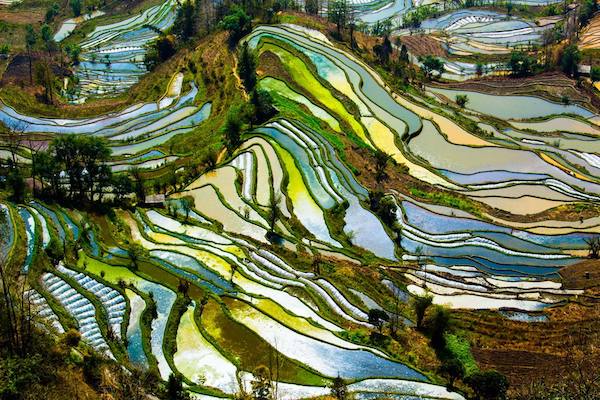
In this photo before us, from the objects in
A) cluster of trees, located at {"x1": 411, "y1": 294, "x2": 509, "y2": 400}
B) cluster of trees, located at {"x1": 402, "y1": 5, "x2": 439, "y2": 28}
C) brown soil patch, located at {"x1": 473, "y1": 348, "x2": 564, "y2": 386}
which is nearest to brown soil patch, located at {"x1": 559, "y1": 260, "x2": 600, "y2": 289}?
brown soil patch, located at {"x1": 473, "y1": 348, "x2": 564, "y2": 386}

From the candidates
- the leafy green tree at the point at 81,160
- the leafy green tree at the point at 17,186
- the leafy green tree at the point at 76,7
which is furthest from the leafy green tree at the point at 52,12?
the leafy green tree at the point at 17,186

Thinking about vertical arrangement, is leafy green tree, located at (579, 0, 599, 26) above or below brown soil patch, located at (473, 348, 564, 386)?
above

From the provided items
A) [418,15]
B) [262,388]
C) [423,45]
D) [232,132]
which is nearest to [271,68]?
[232,132]

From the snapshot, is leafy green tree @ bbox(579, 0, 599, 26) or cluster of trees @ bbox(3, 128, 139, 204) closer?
cluster of trees @ bbox(3, 128, 139, 204)

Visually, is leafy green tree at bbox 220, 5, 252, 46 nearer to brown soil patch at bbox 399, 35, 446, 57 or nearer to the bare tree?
brown soil patch at bbox 399, 35, 446, 57

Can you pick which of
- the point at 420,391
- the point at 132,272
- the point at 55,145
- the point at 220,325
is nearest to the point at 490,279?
the point at 420,391

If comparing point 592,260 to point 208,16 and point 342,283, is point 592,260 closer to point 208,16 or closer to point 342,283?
point 342,283
